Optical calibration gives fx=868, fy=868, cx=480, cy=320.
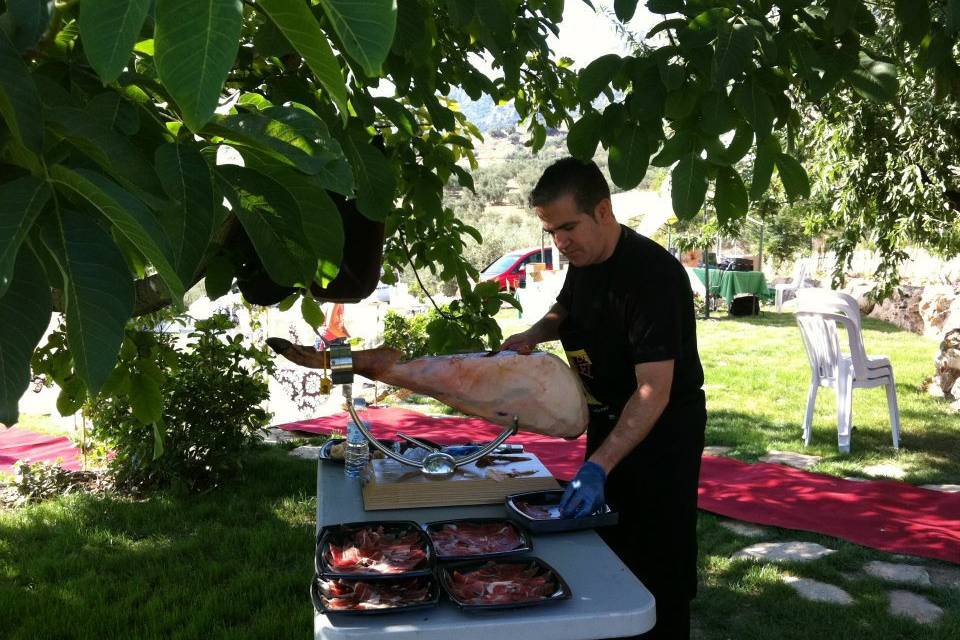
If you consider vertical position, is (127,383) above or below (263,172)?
below

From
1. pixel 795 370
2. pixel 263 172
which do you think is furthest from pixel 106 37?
pixel 795 370

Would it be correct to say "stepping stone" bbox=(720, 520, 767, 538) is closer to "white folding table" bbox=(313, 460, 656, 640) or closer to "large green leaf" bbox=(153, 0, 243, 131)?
"white folding table" bbox=(313, 460, 656, 640)

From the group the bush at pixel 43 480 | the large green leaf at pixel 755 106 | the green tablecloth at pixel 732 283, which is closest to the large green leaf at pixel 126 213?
the large green leaf at pixel 755 106

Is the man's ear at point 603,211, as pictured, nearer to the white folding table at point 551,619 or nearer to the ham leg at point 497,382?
the ham leg at point 497,382

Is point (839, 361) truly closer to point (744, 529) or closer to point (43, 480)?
point (744, 529)

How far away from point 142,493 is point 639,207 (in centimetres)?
996

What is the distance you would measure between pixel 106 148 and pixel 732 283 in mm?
17169

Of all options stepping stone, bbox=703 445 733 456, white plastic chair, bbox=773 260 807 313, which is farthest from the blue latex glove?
white plastic chair, bbox=773 260 807 313

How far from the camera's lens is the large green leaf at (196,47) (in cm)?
60

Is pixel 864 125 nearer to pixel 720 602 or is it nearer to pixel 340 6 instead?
pixel 720 602

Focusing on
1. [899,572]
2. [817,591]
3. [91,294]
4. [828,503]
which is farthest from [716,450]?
[91,294]

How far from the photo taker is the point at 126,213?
0.68 metres

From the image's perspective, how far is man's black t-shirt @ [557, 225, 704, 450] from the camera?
7.75ft

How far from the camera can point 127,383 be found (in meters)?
2.47
